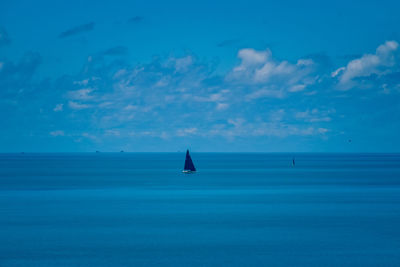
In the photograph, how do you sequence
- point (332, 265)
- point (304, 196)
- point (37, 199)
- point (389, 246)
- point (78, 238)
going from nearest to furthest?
point (332, 265) < point (389, 246) < point (78, 238) < point (37, 199) < point (304, 196)

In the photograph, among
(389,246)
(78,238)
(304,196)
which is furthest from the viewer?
(304,196)

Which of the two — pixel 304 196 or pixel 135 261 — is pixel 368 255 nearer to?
pixel 135 261

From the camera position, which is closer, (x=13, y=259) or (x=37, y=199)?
(x=13, y=259)

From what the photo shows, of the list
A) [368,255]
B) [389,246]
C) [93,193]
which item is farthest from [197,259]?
[93,193]

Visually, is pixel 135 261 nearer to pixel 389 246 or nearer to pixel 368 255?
pixel 368 255

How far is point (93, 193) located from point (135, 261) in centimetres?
4622

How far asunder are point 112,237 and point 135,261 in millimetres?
7956

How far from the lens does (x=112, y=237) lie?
40.2 meters

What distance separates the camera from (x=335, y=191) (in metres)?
81.4

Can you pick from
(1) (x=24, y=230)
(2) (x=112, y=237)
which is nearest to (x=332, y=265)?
(2) (x=112, y=237)

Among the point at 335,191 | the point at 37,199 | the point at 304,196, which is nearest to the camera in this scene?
the point at 37,199

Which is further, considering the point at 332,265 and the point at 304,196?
the point at 304,196

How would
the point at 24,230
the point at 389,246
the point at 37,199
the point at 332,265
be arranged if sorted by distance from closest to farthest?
the point at 332,265 < the point at 389,246 < the point at 24,230 < the point at 37,199

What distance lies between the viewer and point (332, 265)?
104ft
